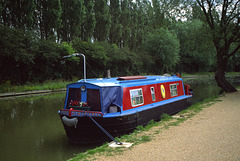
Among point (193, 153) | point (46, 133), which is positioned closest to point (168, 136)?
point (193, 153)

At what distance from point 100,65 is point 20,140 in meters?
22.6

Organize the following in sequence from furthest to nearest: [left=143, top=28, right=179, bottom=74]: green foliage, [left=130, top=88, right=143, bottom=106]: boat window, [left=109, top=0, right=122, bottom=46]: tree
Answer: [left=143, top=28, right=179, bottom=74]: green foliage < [left=109, top=0, right=122, bottom=46]: tree < [left=130, top=88, right=143, bottom=106]: boat window

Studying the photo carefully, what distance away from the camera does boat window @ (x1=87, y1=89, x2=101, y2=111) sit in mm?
7359

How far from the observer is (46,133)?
27.4 ft

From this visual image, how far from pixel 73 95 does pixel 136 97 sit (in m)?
2.33

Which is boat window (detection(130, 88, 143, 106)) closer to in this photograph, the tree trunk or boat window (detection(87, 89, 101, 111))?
boat window (detection(87, 89, 101, 111))

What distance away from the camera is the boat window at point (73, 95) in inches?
309

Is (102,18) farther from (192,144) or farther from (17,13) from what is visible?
(192,144)

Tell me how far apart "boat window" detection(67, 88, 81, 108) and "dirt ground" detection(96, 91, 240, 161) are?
302cm

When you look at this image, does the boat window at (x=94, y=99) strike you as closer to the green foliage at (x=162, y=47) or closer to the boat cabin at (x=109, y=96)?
the boat cabin at (x=109, y=96)

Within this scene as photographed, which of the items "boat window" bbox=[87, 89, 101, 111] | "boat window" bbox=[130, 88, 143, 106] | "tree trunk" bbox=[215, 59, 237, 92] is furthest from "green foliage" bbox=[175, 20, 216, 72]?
"boat window" bbox=[87, 89, 101, 111]

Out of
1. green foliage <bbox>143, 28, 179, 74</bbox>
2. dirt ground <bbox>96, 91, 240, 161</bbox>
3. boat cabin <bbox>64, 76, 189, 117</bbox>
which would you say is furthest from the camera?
green foliage <bbox>143, 28, 179, 74</bbox>

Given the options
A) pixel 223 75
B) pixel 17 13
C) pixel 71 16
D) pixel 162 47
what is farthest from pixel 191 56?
pixel 17 13

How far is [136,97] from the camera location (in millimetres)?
8656
